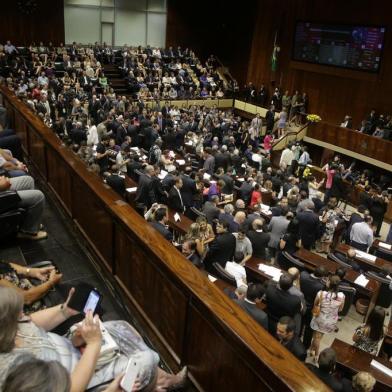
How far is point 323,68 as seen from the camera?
18.4 metres

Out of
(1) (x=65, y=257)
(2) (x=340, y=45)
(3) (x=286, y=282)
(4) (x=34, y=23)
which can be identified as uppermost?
(4) (x=34, y=23)

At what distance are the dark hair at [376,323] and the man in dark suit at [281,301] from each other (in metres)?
1.12

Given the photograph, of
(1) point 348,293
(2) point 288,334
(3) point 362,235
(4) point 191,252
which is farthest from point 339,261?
(2) point 288,334

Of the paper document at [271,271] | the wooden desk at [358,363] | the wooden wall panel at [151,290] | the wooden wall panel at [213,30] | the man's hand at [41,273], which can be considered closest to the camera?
the wooden wall panel at [151,290]

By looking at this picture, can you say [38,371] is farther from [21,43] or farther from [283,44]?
[21,43]

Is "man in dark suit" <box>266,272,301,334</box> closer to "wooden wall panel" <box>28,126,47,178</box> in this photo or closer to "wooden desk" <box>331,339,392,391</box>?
"wooden desk" <box>331,339,392,391</box>

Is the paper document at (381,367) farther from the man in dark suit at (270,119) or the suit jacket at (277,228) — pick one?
the man in dark suit at (270,119)

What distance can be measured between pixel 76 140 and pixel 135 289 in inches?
333

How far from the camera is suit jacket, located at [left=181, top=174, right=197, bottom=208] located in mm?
8719

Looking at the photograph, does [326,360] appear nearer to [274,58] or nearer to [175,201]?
[175,201]

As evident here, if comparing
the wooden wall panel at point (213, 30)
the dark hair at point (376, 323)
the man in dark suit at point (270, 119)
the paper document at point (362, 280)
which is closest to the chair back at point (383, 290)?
the paper document at point (362, 280)

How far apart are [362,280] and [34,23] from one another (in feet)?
66.8

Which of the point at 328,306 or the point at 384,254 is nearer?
the point at 328,306

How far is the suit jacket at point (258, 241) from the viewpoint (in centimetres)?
696
